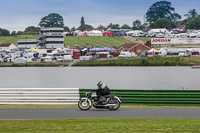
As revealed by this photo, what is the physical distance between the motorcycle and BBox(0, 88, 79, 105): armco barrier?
2.40 m

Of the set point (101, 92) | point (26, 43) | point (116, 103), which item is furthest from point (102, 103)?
point (26, 43)

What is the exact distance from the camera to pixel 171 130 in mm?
15273

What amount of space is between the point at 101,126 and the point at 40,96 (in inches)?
336

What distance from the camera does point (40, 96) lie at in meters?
24.0

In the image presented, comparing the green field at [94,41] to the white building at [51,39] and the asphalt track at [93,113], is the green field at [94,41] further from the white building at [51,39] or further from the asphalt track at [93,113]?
the asphalt track at [93,113]

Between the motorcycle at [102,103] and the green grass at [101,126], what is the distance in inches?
125

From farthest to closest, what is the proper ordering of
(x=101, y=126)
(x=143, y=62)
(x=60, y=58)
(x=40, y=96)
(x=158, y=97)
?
(x=60, y=58)
(x=143, y=62)
(x=40, y=96)
(x=158, y=97)
(x=101, y=126)

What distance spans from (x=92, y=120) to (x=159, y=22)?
183 metres

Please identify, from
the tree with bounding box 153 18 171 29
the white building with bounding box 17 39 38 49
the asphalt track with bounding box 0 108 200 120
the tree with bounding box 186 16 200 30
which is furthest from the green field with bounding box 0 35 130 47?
the asphalt track with bounding box 0 108 200 120

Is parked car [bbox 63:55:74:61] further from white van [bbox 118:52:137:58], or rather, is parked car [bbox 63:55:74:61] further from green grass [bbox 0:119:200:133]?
green grass [bbox 0:119:200:133]

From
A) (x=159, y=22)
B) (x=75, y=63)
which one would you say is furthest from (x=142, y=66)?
(x=159, y=22)

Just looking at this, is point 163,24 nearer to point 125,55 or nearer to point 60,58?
point 125,55

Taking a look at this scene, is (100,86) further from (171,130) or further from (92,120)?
(171,130)

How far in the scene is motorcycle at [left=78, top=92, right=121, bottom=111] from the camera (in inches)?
821
